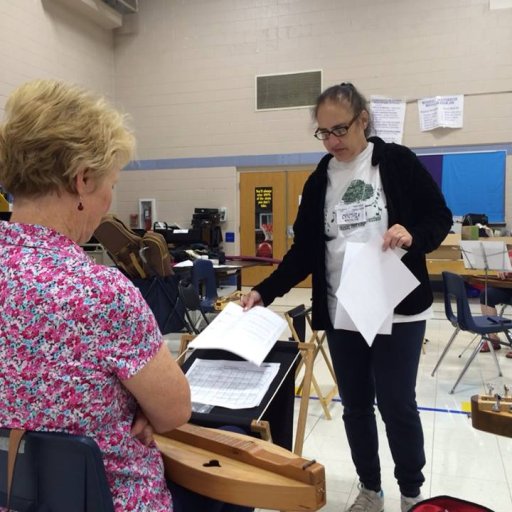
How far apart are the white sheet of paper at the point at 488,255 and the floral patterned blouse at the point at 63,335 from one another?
3.78 m

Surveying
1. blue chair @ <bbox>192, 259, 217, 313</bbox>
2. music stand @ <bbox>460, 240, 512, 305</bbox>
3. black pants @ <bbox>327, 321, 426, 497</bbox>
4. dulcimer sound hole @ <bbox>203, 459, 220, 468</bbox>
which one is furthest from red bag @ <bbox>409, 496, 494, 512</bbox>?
blue chair @ <bbox>192, 259, 217, 313</bbox>

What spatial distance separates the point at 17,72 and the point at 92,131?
7168 millimetres

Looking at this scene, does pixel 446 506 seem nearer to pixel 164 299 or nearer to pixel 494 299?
pixel 164 299

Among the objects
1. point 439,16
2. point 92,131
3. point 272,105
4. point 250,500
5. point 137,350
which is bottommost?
point 250,500

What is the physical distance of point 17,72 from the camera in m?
6.95

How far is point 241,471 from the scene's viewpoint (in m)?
0.99

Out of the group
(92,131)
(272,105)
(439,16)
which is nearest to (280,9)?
(272,105)

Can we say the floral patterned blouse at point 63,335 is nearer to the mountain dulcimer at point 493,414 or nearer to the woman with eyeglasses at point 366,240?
the mountain dulcimer at point 493,414

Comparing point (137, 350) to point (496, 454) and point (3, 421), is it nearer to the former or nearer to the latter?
point (3, 421)

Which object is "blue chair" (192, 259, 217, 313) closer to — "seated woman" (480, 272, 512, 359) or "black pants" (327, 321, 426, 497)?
"seated woman" (480, 272, 512, 359)

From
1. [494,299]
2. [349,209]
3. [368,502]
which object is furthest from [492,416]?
[494,299]

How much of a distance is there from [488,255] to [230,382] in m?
3.19

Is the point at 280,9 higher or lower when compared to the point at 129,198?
higher

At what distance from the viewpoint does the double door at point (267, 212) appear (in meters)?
8.41
